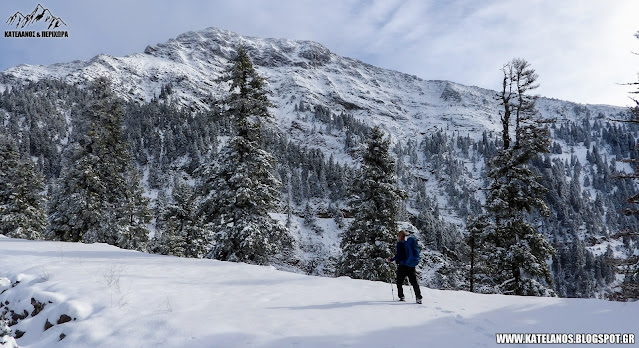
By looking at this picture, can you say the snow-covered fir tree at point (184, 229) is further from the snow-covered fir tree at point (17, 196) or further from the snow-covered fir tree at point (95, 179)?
the snow-covered fir tree at point (17, 196)

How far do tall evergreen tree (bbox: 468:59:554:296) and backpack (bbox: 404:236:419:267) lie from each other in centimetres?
965

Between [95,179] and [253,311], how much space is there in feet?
60.5

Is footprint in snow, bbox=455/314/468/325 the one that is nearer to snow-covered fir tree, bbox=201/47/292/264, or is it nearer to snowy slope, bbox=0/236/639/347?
snowy slope, bbox=0/236/639/347

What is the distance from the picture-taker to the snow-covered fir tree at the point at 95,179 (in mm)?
20562

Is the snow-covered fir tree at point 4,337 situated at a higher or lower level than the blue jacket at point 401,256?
lower

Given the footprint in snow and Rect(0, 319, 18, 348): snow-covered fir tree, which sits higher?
Rect(0, 319, 18, 348): snow-covered fir tree

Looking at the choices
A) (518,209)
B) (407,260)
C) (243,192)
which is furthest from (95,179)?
(518,209)

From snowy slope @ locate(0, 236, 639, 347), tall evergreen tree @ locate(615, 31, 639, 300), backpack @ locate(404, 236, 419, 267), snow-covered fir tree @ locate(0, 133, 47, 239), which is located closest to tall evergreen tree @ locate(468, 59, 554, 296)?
tall evergreen tree @ locate(615, 31, 639, 300)

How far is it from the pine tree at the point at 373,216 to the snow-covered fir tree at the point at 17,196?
24.4 m

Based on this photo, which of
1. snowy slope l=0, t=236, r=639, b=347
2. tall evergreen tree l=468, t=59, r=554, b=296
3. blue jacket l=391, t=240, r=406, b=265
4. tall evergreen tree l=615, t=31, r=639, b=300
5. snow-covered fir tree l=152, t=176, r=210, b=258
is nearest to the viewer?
snowy slope l=0, t=236, r=639, b=347

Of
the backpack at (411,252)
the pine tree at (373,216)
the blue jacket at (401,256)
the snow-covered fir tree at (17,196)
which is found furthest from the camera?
the snow-covered fir tree at (17,196)

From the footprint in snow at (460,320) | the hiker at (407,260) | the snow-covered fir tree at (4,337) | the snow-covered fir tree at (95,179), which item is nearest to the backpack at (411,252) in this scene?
the hiker at (407,260)

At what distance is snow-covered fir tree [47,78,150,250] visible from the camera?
67.5ft

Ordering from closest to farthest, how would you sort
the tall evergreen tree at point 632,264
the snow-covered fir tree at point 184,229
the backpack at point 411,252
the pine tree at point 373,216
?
the backpack at point 411,252 → the tall evergreen tree at point 632,264 → the pine tree at point 373,216 → the snow-covered fir tree at point 184,229
